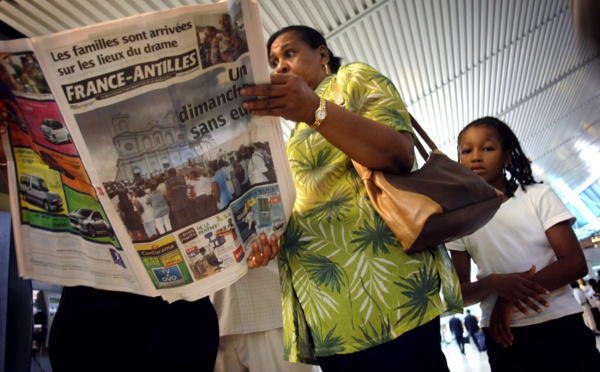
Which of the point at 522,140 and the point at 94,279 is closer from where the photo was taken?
the point at 94,279

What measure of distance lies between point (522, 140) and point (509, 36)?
4.39 metres

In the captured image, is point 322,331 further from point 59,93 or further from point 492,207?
point 59,93

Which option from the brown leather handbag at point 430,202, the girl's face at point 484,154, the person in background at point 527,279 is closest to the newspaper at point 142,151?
the brown leather handbag at point 430,202

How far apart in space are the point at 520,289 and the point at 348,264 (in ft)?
2.33

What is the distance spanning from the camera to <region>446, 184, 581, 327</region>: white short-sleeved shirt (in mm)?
1732

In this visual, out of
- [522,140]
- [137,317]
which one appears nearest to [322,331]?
[137,317]

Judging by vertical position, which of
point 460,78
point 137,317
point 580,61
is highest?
point 580,61

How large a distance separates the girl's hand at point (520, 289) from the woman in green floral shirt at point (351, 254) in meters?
0.47

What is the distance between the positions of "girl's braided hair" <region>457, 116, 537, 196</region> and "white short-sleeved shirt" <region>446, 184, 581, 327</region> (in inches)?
2.8

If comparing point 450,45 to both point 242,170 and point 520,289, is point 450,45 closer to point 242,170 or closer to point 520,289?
point 520,289

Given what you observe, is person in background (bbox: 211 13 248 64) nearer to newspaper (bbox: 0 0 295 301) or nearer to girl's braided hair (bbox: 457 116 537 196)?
newspaper (bbox: 0 0 295 301)

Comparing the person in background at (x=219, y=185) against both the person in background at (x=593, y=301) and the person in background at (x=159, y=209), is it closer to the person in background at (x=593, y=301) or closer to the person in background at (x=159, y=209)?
the person in background at (x=159, y=209)

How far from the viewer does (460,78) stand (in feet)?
18.1

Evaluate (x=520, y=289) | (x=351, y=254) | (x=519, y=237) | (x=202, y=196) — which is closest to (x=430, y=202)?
(x=351, y=254)
